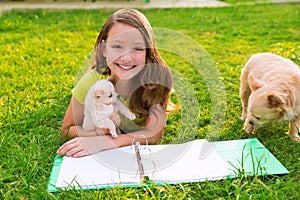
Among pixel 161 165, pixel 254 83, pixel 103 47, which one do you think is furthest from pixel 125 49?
pixel 254 83

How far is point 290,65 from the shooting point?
3016 mm

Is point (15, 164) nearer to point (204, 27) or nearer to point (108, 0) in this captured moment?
point (204, 27)

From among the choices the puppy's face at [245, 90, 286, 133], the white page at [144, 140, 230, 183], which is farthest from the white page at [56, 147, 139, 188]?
the puppy's face at [245, 90, 286, 133]

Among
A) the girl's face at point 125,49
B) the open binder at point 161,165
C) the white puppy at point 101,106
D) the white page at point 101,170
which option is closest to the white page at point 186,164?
the open binder at point 161,165

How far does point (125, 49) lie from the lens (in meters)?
2.67

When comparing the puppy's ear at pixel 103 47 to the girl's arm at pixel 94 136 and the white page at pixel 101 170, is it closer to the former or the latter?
the girl's arm at pixel 94 136

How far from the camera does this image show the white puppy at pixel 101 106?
96.9 inches

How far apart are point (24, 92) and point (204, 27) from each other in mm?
3340

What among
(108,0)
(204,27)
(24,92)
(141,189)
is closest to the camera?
(141,189)

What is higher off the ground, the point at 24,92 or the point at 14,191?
the point at 24,92

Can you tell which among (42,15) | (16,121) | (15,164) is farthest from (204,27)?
(15,164)

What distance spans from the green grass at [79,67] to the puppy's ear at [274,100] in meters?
0.27

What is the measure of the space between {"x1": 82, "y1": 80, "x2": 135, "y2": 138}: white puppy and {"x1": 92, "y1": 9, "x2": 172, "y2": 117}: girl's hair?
0.19 m

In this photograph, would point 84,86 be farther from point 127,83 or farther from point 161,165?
point 161,165
